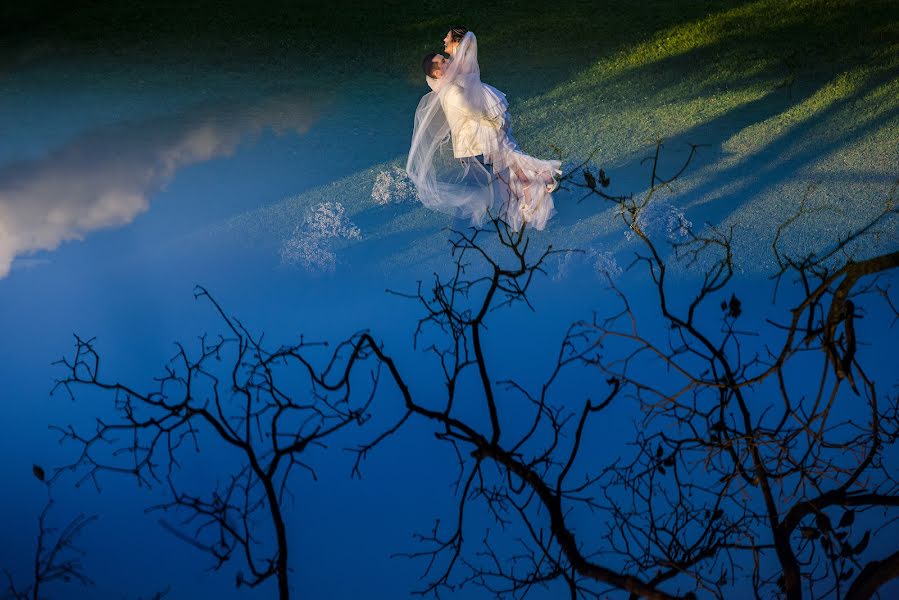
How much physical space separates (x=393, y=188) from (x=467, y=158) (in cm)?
33

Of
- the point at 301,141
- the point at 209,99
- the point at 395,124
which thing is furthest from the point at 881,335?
the point at 209,99

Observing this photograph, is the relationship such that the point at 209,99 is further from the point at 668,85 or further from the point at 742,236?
the point at 742,236

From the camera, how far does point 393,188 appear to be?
385 centimetres

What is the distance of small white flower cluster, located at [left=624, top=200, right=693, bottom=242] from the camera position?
3836 mm

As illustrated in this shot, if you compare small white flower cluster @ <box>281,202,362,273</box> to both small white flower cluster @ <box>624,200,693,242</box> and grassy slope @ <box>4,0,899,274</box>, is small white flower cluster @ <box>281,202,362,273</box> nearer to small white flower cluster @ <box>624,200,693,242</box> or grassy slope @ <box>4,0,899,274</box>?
grassy slope @ <box>4,0,899,274</box>

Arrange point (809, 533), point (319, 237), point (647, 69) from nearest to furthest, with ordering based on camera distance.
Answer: point (809, 533) → point (319, 237) → point (647, 69)

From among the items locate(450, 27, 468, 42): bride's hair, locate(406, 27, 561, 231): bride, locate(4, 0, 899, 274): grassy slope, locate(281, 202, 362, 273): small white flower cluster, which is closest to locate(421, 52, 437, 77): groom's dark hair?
locate(406, 27, 561, 231): bride

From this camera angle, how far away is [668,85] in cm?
423

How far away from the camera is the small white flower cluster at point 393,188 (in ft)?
12.6

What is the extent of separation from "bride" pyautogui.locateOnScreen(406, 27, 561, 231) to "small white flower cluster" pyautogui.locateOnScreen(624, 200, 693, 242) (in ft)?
1.30

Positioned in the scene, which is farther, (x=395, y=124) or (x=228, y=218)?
(x=395, y=124)

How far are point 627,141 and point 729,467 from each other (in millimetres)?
1448

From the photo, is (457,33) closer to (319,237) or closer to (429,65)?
(429,65)

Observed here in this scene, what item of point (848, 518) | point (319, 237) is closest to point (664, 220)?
point (319, 237)
